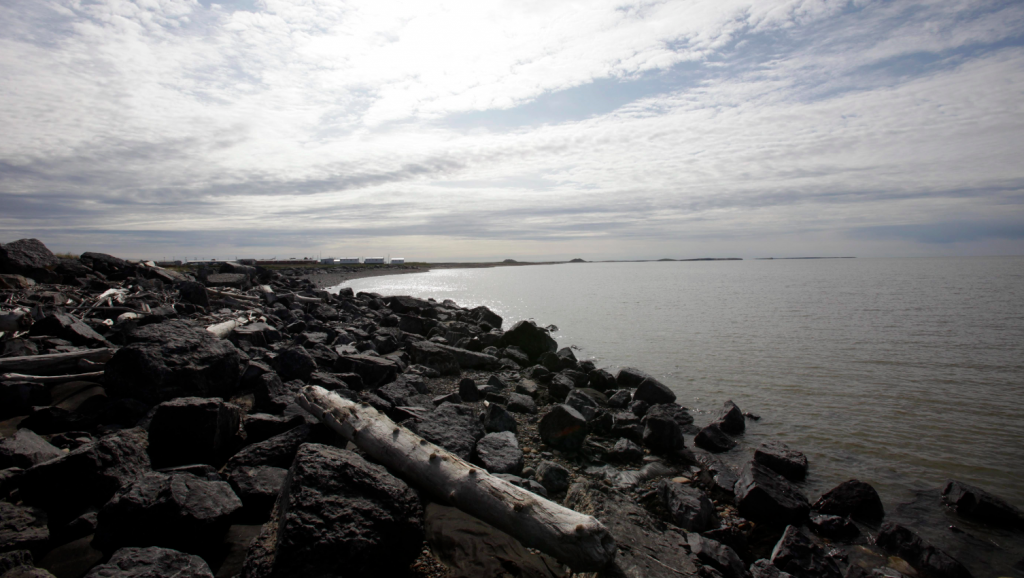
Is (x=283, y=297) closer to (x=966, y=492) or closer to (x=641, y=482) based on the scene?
(x=641, y=482)

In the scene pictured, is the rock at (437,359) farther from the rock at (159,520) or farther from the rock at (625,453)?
the rock at (159,520)

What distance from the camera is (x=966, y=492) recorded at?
6773mm

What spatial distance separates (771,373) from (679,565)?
11.8 meters

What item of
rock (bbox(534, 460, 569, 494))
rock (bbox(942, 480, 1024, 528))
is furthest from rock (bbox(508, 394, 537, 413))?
rock (bbox(942, 480, 1024, 528))

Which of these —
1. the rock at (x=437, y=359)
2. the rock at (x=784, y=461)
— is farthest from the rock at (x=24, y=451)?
the rock at (x=784, y=461)

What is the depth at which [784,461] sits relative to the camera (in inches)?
307

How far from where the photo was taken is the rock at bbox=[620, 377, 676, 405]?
1125cm

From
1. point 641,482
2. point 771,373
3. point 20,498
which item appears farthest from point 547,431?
point 771,373

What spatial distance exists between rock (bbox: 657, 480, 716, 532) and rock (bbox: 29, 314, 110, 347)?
34.9 ft

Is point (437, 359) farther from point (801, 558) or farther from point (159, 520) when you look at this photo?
point (801, 558)

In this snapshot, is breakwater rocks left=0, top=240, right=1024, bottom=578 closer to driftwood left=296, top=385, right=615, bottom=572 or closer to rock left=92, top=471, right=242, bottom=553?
rock left=92, top=471, right=242, bottom=553

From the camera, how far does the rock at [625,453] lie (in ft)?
26.8

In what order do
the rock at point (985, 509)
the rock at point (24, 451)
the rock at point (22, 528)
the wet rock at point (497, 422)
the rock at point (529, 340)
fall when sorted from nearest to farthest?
1. the rock at point (22, 528)
2. the rock at point (24, 451)
3. the rock at point (985, 509)
4. the wet rock at point (497, 422)
5. the rock at point (529, 340)

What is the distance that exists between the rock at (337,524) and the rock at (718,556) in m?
3.34
